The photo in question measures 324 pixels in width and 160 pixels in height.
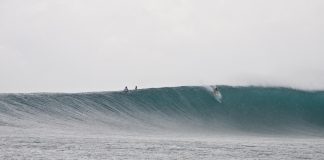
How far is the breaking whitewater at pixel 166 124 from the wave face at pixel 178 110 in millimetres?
89

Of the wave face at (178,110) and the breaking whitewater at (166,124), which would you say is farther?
the wave face at (178,110)

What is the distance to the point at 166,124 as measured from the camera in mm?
58469

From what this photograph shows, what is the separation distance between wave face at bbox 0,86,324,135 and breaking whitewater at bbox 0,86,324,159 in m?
0.09

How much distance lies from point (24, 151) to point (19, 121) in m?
15.3

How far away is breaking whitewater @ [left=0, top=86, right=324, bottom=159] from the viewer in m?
36.9

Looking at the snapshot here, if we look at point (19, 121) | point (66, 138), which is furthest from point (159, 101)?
point (66, 138)

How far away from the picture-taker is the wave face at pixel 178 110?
52781 millimetres

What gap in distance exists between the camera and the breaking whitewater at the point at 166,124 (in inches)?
1452

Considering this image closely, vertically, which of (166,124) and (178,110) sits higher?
(178,110)

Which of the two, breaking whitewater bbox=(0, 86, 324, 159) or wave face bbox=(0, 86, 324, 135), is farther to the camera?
wave face bbox=(0, 86, 324, 135)

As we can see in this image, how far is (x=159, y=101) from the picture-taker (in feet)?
212

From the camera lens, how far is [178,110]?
211ft

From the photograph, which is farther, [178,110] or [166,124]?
[178,110]

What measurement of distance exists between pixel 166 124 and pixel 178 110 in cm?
591
